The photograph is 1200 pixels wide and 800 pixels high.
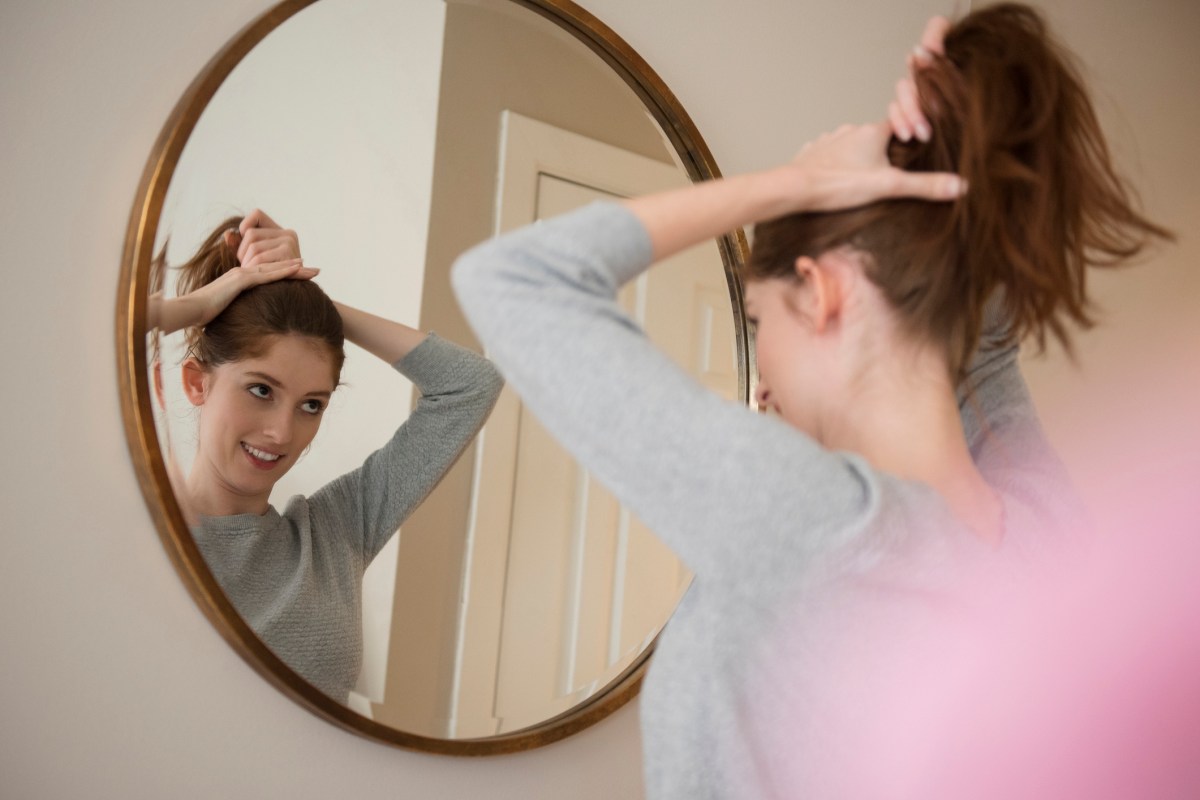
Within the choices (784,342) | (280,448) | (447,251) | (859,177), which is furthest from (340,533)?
(859,177)

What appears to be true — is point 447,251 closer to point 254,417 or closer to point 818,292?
point 254,417

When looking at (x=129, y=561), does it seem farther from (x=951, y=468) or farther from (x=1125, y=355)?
(x=1125, y=355)

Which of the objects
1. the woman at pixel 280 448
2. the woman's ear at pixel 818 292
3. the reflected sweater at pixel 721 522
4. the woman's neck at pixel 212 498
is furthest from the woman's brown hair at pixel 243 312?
the woman's ear at pixel 818 292

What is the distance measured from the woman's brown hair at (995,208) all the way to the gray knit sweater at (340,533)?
475 mm

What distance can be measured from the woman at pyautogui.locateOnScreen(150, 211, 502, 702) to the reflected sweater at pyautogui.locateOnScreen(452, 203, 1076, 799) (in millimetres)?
371

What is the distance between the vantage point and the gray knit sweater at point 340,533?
1007 mm

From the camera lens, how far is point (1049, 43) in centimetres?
83

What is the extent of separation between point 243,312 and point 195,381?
8cm

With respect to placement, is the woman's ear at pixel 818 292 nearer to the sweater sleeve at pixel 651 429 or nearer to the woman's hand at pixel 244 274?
the sweater sleeve at pixel 651 429

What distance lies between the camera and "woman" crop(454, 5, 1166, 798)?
678mm

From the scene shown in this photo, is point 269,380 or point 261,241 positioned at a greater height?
point 261,241

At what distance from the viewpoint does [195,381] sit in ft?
3.22

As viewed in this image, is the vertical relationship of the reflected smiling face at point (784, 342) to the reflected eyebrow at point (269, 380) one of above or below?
above

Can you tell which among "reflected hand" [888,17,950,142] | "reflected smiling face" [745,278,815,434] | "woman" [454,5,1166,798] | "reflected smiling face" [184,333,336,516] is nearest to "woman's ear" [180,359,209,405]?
"reflected smiling face" [184,333,336,516]
